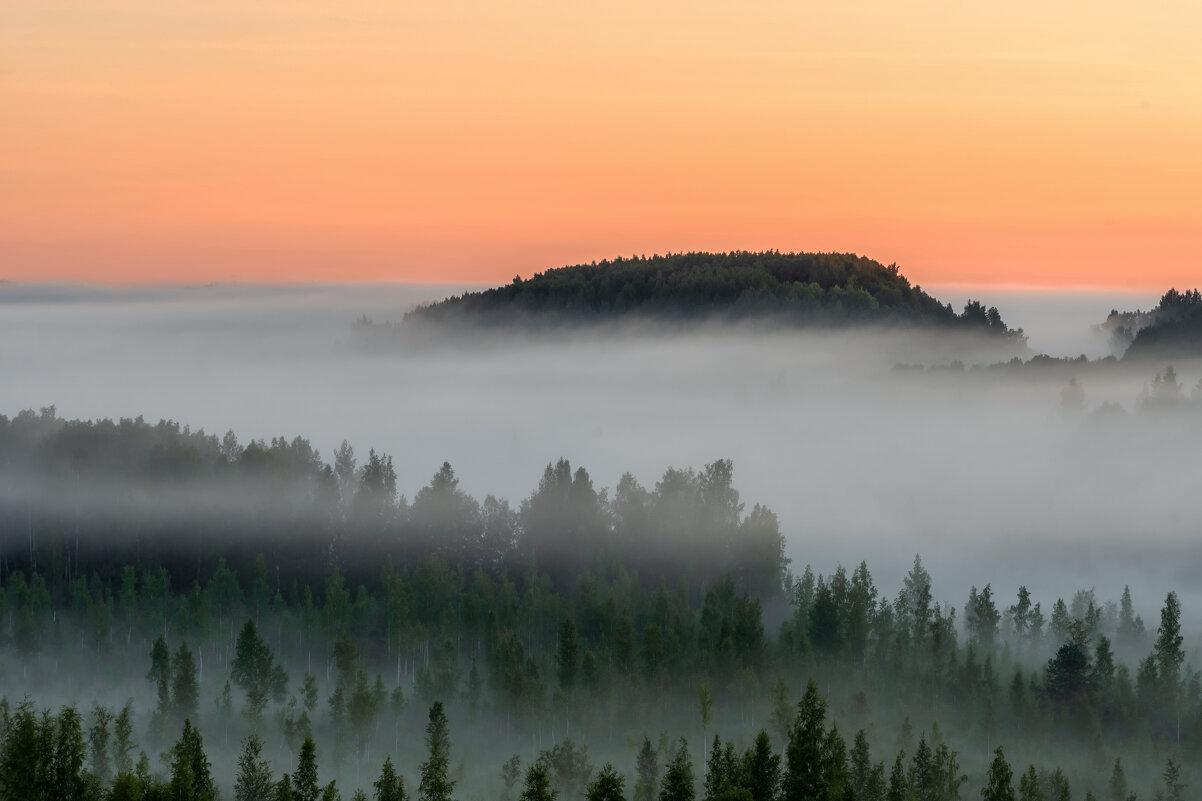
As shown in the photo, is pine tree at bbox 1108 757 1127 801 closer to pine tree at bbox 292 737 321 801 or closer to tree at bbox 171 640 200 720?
pine tree at bbox 292 737 321 801

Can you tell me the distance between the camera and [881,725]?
530ft

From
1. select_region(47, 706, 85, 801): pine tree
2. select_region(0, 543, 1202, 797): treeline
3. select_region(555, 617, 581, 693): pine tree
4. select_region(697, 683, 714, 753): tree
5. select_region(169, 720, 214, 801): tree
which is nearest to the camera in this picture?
select_region(47, 706, 85, 801): pine tree

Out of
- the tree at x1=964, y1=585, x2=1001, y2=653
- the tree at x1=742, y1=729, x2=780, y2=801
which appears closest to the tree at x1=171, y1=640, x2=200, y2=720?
the tree at x1=742, y1=729, x2=780, y2=801

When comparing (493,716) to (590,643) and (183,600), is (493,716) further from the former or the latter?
(183,600)

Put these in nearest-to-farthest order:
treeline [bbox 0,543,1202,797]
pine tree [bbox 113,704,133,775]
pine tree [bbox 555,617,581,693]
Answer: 1. pine tree [bbox 113,704,133,775]
2. treeline [bbox 0,543,1202,797]
3. pine tree [bbox 555,617,581,693]

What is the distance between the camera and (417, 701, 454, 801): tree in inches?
3819

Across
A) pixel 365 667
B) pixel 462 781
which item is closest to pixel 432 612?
pixel 365 667

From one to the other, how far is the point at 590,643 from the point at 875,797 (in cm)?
5530

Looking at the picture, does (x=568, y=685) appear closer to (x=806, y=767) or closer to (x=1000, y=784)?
(x=1000, y=784)

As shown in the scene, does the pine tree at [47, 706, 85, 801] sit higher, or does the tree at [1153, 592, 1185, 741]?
the pine tree at [47, 706, 85, 801]

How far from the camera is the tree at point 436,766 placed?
318 feet

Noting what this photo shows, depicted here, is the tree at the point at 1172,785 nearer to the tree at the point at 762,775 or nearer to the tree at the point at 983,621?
the tree at the point at 983,621

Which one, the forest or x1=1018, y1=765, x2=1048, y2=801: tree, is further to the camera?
the forest

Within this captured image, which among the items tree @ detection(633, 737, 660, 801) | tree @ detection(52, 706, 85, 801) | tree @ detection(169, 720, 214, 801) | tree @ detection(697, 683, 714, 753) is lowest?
tree @ detection(633, 737, 660, 801)
